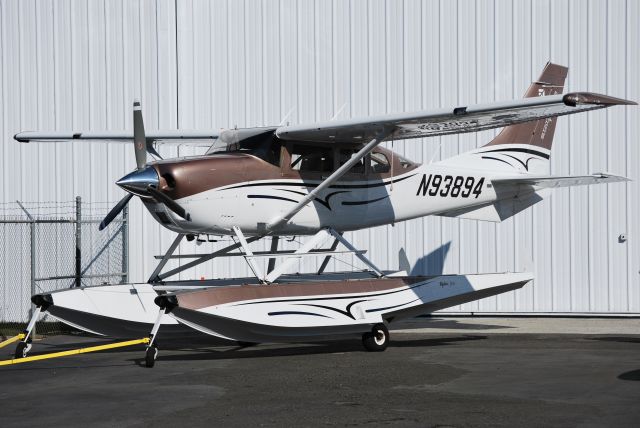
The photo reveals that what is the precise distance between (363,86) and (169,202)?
631 centimetres

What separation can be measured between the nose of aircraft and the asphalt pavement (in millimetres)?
1973

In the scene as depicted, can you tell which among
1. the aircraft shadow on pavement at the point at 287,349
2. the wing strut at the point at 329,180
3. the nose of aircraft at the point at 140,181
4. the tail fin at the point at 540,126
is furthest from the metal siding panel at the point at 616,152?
the nose of aircraft at the point at 140,181

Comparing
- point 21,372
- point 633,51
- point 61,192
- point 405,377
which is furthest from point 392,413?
point 61,192

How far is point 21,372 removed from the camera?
1092 centimetres

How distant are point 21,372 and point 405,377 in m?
4.14

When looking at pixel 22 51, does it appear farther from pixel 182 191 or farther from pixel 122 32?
pixel 182 191

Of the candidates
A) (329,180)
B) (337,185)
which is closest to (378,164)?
(337,185)

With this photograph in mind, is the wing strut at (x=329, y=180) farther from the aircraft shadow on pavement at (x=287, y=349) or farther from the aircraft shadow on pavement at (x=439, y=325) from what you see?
the aircraft shadow on pavement at (x=439, y=325)

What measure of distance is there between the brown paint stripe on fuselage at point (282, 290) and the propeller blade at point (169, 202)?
117 centimetres

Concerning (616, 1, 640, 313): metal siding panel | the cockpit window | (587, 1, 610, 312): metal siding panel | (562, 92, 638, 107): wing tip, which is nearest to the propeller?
the cockpit window

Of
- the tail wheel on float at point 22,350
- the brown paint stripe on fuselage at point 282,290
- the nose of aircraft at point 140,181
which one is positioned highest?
the nose of aircraft at point 140,181

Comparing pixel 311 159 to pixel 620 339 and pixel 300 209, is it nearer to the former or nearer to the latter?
pixel 300 209

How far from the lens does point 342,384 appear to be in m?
9.58

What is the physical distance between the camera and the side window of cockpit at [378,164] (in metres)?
13.9
